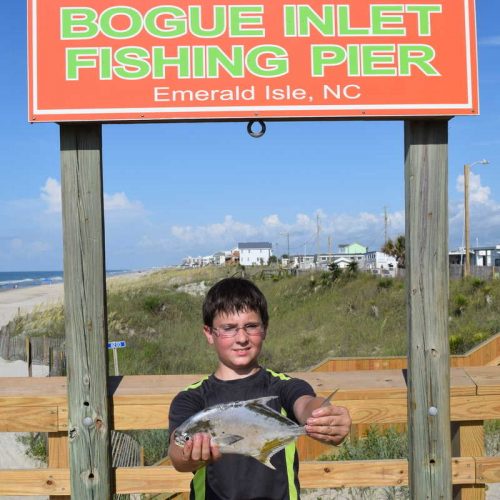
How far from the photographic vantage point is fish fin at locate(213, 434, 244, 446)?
214cm

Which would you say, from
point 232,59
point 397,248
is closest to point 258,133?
point 232,59

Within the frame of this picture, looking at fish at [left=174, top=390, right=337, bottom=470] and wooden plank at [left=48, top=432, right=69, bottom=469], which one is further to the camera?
wooden plank at [left=48, top=432, right=69, bottom=469]

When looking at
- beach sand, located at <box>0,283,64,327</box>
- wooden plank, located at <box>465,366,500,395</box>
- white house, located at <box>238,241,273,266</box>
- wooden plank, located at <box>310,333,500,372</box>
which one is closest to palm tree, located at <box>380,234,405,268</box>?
beach sand, located at <box>0,283,64,327</box>

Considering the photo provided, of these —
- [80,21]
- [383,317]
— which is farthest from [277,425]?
[383,317]

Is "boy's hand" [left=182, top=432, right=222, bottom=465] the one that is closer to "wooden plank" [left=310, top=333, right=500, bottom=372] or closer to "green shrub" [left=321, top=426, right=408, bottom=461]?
"green shrub" [left=321, top=426, right=408, bottom=461]

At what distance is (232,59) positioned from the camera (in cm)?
328

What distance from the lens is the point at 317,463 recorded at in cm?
333

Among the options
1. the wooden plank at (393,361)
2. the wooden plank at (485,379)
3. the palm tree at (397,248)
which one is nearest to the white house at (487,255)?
the palm tree at (397,248)

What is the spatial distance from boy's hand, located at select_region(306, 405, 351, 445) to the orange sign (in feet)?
5.38

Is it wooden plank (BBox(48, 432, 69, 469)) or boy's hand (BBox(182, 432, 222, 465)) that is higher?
boy's hand (BBox(182, 432, 222, 465))

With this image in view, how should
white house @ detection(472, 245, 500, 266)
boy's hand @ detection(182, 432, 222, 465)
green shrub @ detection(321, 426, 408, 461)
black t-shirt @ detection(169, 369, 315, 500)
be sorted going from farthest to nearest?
1. white house @ detection(472, 245, 500, 266)
2. green shrub @ detection(321, 426, 408, 461)
3. black t-shirt @ detection(169, 369, 315, 500)
4. boy's hand @ detection(182, 432, 222, 465)

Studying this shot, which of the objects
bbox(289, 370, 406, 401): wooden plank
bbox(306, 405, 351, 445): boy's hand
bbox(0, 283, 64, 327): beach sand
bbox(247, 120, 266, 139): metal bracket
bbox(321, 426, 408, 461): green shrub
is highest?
bbox(247, 120, 266, 139): metal bracket

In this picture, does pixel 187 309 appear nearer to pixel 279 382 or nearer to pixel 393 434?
pixel 393 434

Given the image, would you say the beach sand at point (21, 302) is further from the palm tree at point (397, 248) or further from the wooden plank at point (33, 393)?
the wooden plank at point (33, 393)
